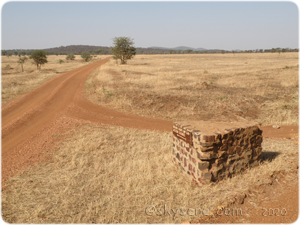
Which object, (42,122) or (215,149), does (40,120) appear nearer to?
(42,122)

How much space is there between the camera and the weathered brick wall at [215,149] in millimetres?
5051

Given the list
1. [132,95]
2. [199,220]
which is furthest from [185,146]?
[132,95]

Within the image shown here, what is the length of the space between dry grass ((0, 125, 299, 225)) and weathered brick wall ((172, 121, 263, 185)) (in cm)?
25

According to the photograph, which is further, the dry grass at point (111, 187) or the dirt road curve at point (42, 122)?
the dirt road curve at point (42, 122)

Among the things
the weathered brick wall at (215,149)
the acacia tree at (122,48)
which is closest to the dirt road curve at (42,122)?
the weathered brick wall at (215,149)

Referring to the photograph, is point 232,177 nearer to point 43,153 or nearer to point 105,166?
point 105,166

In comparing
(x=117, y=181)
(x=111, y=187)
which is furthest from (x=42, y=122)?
(x=111, y=187)

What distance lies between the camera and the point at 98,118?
446 inches

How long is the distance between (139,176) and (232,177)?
7.81ft

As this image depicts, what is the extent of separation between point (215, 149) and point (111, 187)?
269cm

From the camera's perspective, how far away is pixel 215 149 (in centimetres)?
511

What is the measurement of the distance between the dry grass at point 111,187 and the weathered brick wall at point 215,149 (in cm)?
25

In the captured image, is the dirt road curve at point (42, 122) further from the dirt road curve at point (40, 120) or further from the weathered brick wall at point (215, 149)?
the weathered brick wall at point (215, 149)

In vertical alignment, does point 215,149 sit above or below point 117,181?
above
